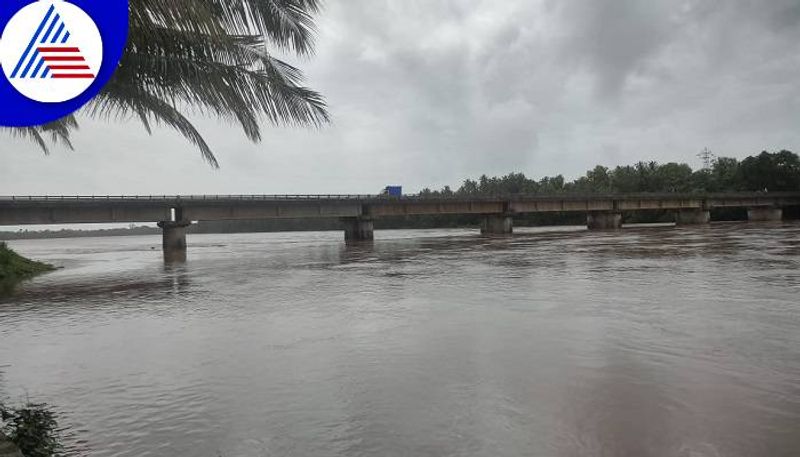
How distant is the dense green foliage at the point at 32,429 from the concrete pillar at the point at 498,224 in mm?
75621

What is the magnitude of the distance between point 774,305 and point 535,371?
873 cm

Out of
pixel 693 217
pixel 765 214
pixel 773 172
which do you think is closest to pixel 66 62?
pixel 693 217

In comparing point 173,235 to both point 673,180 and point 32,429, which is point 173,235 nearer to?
point 32,429

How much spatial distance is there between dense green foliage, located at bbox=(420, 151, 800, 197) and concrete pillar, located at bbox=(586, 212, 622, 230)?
2856 cm

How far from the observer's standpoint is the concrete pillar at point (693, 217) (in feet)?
316

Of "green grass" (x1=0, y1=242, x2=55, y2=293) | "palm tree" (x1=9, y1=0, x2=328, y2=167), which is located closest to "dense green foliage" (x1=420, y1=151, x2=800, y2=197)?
"green grass" (x1=0, y1=242, x2=55, y2=293)

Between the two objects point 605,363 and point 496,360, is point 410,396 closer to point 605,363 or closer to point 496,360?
point 496,360

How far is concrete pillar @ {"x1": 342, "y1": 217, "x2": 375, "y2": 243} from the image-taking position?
71.1 m

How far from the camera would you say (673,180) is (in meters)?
140

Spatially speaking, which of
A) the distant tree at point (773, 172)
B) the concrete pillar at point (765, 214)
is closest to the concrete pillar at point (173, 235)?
the concrete pillar at point (765, 214)

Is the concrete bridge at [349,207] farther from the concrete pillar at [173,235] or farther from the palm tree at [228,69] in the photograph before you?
the palm tree at [228,69]

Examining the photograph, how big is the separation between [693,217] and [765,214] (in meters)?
19.6

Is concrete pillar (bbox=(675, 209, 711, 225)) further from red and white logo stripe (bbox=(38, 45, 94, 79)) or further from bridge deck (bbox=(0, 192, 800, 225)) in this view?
red and white logo stripe (bbox=(38, 45, 94, 79))

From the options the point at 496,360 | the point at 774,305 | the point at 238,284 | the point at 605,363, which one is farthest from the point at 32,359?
the point at 774,305
